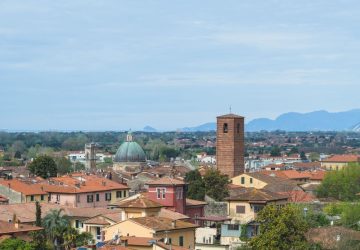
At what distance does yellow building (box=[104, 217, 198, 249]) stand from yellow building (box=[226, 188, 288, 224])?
40.7 feet

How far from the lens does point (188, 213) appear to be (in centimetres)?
5222

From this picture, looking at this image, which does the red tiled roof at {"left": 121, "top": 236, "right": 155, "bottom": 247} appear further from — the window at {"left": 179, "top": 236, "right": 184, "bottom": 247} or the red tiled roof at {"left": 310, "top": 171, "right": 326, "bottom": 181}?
the red tiled roof at {"left": 310, "top": 171, "right": 326, "bottom": 181}

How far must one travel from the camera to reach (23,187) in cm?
6191

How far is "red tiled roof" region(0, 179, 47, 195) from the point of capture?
2391 inches

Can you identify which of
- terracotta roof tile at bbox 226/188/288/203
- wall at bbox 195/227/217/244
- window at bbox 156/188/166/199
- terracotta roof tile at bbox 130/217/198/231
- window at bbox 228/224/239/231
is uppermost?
window at bbox 156/188/166/199

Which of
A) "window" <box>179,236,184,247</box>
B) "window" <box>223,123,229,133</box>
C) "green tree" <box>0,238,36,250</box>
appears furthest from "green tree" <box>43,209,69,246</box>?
"window" <box>223,123,229,133</box>

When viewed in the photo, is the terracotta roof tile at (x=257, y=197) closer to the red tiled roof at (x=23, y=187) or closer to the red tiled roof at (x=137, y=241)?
the red tiled roof at (x=23, y=187)

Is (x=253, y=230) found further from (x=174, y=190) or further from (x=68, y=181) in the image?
(x=68, y=181)

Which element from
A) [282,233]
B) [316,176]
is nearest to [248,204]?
[282,233]

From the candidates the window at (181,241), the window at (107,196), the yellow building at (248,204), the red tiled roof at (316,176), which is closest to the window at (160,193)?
the yellow building at (248,204)

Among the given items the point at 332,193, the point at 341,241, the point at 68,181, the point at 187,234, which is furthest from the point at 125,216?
the point at 332,193

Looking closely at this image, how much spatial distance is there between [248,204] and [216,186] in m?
11.7

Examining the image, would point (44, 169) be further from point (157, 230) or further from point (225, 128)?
point (157, 230)

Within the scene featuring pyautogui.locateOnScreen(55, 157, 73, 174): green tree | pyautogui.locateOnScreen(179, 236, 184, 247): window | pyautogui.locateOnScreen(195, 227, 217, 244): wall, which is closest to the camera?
pyautogui.locateOnScreen(179, 236, 184, 247): window
